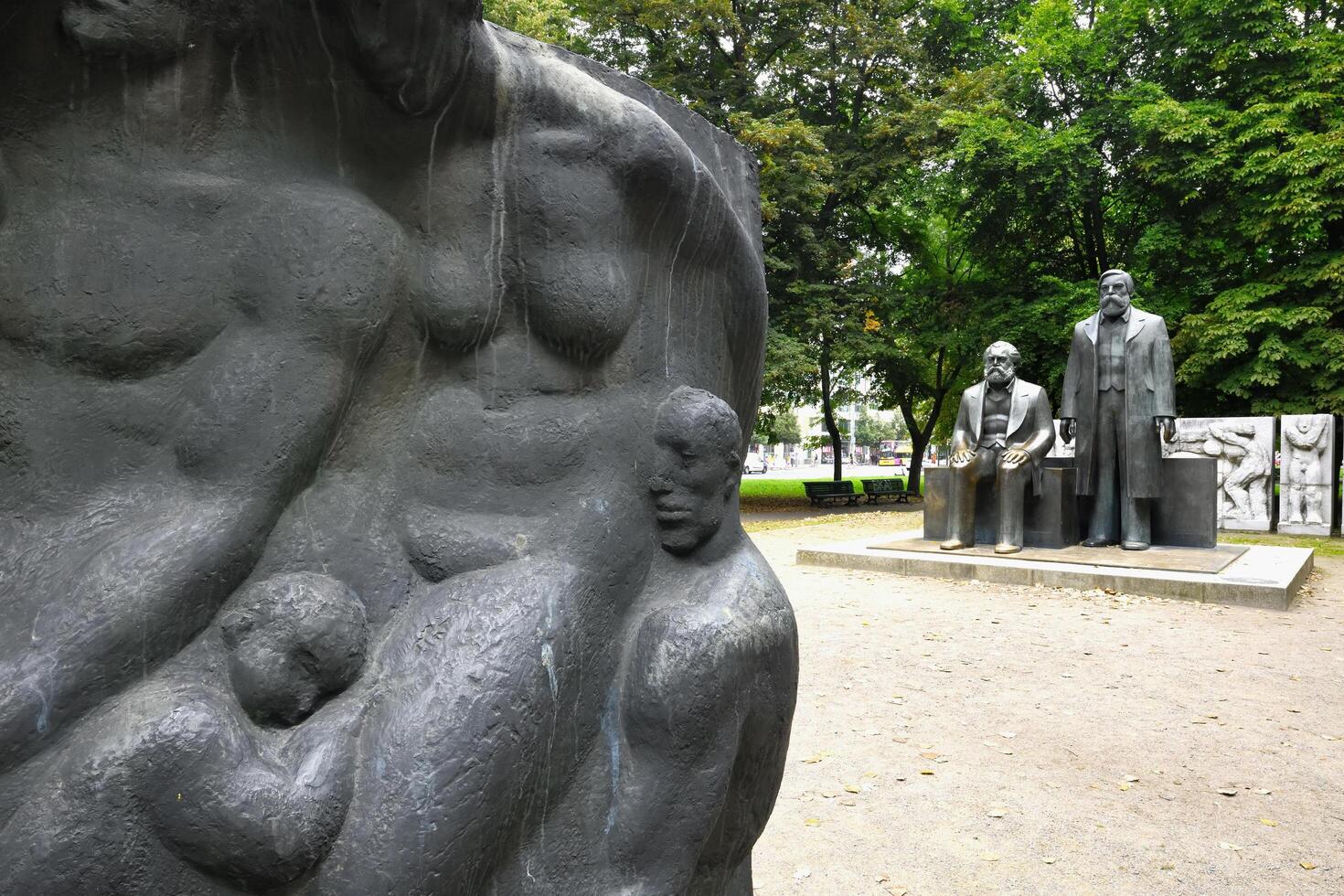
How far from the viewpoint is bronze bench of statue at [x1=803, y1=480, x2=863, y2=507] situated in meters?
19.6

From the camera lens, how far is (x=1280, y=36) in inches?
656

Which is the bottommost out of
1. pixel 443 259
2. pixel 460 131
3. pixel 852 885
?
pixel 852 885

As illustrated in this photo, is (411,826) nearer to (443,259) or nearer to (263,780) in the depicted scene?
(263,780)

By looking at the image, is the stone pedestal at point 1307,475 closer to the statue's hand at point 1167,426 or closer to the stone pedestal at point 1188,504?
the stone pedestal at point 1188,504

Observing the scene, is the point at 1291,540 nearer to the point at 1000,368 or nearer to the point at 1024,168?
the point at 1000,368

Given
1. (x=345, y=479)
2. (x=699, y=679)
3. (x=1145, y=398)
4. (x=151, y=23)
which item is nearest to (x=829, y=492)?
(x=1145, y=398)

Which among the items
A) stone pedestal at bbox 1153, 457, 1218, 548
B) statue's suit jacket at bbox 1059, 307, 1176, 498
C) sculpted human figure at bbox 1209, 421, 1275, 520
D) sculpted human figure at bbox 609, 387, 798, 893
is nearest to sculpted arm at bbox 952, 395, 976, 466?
statue's suit jacket at bbox 1059, 307, 1176, 498

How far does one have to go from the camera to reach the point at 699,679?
173 centimetres

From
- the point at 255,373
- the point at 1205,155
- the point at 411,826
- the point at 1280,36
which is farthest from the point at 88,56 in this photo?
the point at 1280,36

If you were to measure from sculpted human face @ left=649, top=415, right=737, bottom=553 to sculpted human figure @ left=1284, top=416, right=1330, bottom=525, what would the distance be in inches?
589

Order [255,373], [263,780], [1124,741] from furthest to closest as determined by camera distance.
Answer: [1124,741]
[255,373]
[263,780]

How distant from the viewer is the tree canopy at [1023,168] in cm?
1622

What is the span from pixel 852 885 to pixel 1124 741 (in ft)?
7.05

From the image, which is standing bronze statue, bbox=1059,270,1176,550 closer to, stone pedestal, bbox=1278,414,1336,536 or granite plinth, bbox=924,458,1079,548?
granite plinth, bbox=924,458,1079,548
